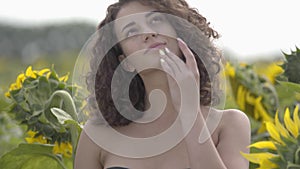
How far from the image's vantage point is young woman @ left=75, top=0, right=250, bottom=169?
146 cm

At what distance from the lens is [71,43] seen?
18.1 metres

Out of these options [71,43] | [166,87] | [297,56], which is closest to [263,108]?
[297,56]

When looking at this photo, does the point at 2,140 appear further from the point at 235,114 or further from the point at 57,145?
the point at 235,114

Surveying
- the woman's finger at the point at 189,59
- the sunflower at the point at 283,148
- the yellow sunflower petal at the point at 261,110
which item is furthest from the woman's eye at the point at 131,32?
the yellow sunflower petal at the point at 261,110

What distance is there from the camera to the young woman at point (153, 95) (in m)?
1.46

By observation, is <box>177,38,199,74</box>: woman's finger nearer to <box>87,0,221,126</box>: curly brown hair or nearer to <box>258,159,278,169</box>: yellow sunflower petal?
<box>87,0,221,126</box>: curly brown hair

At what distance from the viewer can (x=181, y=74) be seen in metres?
1.39

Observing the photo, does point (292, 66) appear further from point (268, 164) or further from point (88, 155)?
point (268, 164)

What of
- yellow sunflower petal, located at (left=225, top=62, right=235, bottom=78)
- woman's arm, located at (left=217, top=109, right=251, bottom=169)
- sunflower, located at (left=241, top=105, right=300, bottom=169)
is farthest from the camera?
yellow sunflower petal, located at (left=225, top=62, right=235, bottom=78)

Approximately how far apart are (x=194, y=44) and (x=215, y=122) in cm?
16

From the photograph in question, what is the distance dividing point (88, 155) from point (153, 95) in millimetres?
189

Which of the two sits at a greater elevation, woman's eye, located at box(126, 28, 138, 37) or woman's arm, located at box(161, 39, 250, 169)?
woman's eye, located at box(126, 28, 138, 37)

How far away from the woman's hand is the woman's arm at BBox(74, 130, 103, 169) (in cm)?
28

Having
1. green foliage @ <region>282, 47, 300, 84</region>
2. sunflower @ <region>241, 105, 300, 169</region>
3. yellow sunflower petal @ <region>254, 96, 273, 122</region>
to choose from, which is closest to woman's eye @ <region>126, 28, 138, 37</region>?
green foliage @ <region>282, 47, 300, 84</region>
